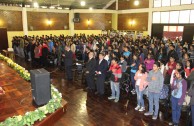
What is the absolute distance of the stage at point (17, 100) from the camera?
3.12m

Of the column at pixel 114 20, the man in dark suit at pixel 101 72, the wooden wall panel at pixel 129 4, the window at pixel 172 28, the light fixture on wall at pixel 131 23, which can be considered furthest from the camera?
the column at pixel 114 20

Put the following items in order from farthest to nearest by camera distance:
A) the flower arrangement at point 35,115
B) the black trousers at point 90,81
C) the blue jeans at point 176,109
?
the black trousers at point 90,81 → the blue jeans at point 176,109 → the flower arrangement at point 35,115

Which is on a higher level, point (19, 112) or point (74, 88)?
point (19, 112)

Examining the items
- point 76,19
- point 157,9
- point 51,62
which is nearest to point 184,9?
point 157,9

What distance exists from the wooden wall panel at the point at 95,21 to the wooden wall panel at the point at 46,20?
4.11ft

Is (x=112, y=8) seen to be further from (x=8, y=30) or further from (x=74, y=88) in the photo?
(x=74, y=88)

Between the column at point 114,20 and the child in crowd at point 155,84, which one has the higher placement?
the column at point 114,20

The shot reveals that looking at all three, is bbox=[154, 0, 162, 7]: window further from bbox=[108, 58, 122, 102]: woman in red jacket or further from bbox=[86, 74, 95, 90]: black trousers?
bbox=[108, 58, 122, 102]: woman in red jacket

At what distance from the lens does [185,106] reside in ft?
15.9

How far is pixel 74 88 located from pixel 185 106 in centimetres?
408

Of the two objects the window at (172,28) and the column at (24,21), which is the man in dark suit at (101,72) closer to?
the column at (24,21)

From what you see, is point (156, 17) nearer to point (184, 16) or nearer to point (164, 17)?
point (164, 17)

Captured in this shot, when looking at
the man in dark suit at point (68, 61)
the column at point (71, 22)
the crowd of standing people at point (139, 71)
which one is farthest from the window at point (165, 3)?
the man in dark suit at point (68, 61)

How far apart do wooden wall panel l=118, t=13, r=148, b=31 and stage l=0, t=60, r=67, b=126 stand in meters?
15.2
